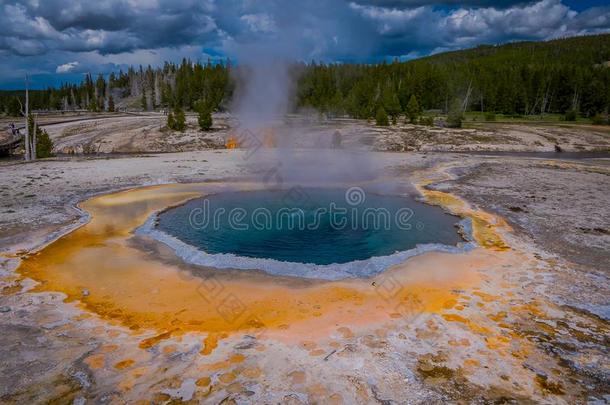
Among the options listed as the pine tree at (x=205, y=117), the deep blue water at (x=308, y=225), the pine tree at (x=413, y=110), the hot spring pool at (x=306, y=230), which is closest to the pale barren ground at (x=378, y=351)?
the hot spring pool at (x=306, y=230)

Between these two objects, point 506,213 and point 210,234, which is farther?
point 506,213

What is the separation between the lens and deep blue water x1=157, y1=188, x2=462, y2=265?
9758 mm

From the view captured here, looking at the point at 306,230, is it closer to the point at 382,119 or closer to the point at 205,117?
the point at 205,117

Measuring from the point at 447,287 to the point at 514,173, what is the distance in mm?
15271

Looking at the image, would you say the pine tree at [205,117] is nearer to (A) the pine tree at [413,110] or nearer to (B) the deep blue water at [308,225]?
(A) the pine tree at [413,110]

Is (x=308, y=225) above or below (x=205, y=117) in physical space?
below

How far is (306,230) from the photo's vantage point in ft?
37.0

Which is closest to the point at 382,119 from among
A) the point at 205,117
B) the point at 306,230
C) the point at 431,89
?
the point at 205,117

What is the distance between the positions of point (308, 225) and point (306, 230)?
48 cm

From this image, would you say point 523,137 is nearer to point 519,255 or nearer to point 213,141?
point 213,141

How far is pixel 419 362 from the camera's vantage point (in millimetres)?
5285

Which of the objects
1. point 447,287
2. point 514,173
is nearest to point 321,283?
point 447,287

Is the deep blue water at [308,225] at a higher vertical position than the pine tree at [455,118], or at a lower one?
lower

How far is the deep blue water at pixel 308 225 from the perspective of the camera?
9758 mm
